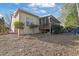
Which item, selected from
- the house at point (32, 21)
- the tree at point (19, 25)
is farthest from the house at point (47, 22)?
the tree at point (19, 25)

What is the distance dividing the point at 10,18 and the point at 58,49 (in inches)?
23.8

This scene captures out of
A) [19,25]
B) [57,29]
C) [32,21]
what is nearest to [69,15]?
[57,29]

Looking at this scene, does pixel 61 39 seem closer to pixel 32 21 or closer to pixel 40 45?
pixel 40 45

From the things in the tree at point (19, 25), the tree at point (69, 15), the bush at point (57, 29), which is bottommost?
the bush at point (57, 29)

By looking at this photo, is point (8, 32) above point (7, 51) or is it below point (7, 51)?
above

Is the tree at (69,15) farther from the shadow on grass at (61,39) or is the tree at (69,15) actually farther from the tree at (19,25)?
the tree at (19,25)

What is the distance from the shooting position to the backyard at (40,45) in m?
2.16

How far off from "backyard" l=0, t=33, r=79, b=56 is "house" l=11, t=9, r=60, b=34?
0.07 m

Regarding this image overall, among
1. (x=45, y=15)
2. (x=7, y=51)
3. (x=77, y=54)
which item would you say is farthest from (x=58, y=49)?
(x=7, y=51)

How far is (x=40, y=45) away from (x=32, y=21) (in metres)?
0.27

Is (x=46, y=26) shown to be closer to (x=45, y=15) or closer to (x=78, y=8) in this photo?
(x=45, y=15)

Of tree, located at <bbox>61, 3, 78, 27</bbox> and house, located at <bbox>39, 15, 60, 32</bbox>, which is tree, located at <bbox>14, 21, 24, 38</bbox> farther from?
tree, located at <bbox>61, 3, 78, 27</bbox>

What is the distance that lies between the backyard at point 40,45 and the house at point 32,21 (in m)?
0.07

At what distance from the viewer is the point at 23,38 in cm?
221
